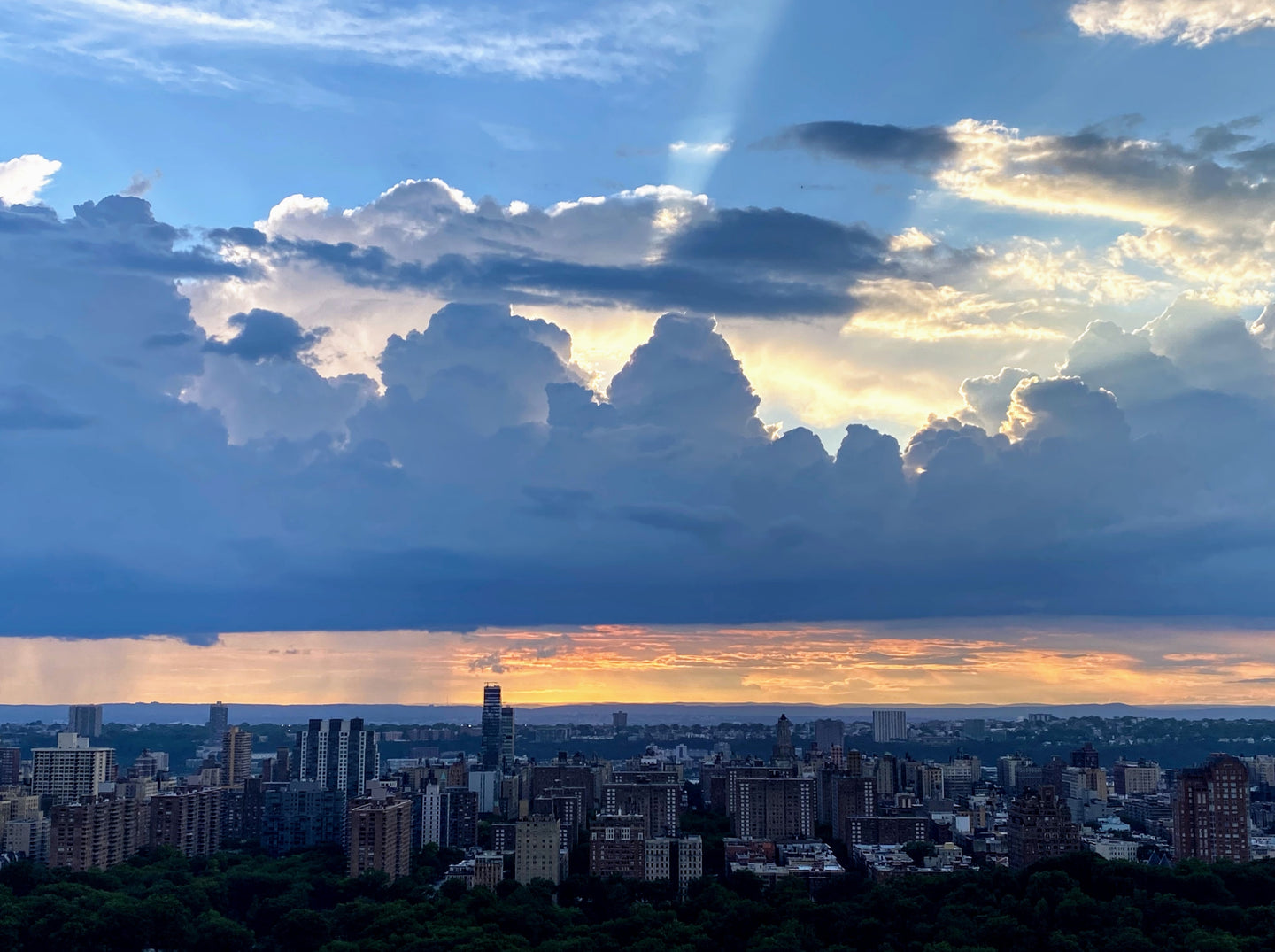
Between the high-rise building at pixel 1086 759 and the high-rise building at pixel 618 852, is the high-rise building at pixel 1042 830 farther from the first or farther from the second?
the high-rise building at pixel 1086 759

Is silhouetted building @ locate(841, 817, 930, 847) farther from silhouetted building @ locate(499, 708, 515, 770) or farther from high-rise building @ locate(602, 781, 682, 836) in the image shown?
silhouetted building @ locate(499, 708, 515, 770)

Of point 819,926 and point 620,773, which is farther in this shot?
point 620,773

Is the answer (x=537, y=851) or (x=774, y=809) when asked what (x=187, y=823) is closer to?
(x=537, y=851)

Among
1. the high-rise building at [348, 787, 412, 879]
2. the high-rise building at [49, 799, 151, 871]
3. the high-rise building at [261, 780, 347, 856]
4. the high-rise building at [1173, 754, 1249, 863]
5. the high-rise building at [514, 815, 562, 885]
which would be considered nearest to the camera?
the high-rise building at [514, 815, 562, 885]

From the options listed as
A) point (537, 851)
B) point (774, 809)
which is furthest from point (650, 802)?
point (537, 851)

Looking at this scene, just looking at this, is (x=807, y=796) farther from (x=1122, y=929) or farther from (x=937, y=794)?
(x=1122, y=929)

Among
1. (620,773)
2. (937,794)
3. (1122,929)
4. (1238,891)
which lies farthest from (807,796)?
(1122,929)

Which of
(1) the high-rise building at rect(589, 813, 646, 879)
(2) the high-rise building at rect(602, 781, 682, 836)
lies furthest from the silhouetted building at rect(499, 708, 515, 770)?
(1) the high-rise building at rect(589, 813, 646, 879)
